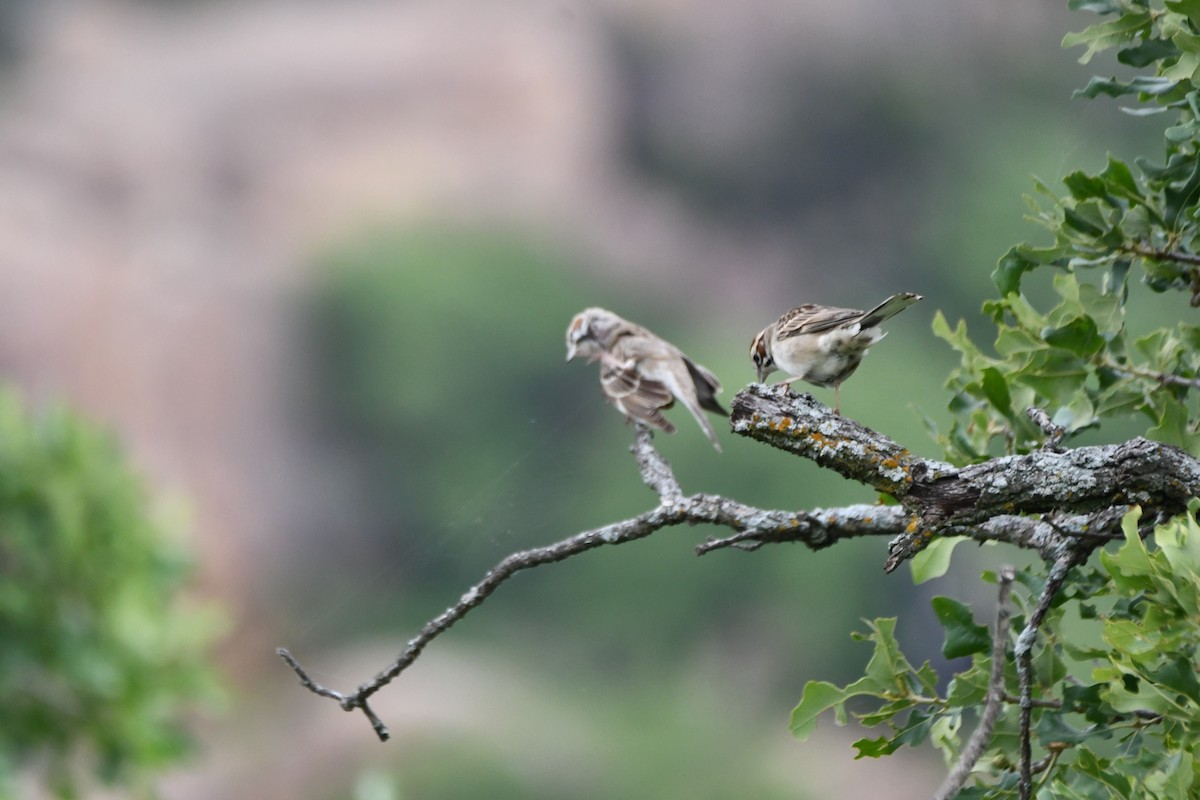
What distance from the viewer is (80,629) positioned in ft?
10.8

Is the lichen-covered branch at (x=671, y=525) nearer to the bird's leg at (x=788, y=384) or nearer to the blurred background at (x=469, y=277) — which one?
the bird's leg at (x=788, y=384)

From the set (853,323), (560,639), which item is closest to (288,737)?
(560,639)

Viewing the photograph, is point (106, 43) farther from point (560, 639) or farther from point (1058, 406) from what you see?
point (1058, 406)

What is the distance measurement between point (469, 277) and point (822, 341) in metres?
4.93

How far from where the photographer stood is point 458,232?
6.23 metres

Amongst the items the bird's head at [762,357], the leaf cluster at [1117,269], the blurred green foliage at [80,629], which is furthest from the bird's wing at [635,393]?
the blurred green foliage at [80,629]

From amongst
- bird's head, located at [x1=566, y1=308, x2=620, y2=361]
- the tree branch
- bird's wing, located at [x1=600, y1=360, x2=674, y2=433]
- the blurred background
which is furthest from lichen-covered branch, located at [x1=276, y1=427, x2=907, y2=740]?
the blurred background

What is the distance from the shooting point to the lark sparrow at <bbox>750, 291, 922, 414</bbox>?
1.09 meters

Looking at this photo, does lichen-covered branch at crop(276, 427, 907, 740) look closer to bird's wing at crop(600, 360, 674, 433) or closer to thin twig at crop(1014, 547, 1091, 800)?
thin twig at crop(1014, 547, 1091, 800)

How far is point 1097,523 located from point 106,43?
6.83 metres

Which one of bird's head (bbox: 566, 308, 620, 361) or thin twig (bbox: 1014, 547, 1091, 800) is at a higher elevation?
bird's head (bbox: 566, 308, 620, 361)

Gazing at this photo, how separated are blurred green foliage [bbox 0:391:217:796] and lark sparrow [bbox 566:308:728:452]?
84.5 inches

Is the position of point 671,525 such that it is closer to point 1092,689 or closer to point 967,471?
point 967,471

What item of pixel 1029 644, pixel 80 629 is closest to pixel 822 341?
pixel 1029 644
